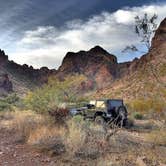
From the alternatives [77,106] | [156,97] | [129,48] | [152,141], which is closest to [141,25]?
[129,48]

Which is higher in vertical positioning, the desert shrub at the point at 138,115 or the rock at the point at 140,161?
the desert shrub at the point at 138,115

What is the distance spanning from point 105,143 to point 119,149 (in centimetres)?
48

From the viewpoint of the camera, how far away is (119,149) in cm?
1201

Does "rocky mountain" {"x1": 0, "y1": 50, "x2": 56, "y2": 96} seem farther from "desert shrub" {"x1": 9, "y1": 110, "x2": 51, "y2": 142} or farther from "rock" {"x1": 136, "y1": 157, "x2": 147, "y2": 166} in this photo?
"rock" {"x1": 136, "y1": 157, "x2": 147, "y2": 166}

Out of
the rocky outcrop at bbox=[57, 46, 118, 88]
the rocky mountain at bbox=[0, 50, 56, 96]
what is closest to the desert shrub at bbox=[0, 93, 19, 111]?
the rocky mountain at bbox=[0, 50, 56, 96]

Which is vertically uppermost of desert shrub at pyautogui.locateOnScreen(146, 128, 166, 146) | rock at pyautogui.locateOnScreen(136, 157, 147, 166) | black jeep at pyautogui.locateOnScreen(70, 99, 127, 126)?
black jeep at pyautogui.locateOnScreen(70, 99, 127, 126)

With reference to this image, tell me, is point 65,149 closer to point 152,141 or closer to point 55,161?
point 55,161

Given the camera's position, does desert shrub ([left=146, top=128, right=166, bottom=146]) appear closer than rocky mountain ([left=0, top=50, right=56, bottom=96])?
Yes

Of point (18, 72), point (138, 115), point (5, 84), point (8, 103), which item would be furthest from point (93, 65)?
point (138, 115)

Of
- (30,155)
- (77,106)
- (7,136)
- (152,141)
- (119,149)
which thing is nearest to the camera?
(30,155)

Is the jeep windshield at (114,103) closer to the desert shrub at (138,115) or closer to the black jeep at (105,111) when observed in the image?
the black jeep at (105,111)

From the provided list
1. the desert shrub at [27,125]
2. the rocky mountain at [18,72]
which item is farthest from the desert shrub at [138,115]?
the rocky mountain at [18,72]

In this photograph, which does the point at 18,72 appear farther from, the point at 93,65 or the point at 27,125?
the point at 27,125

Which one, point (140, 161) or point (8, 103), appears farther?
point (8, 103)
